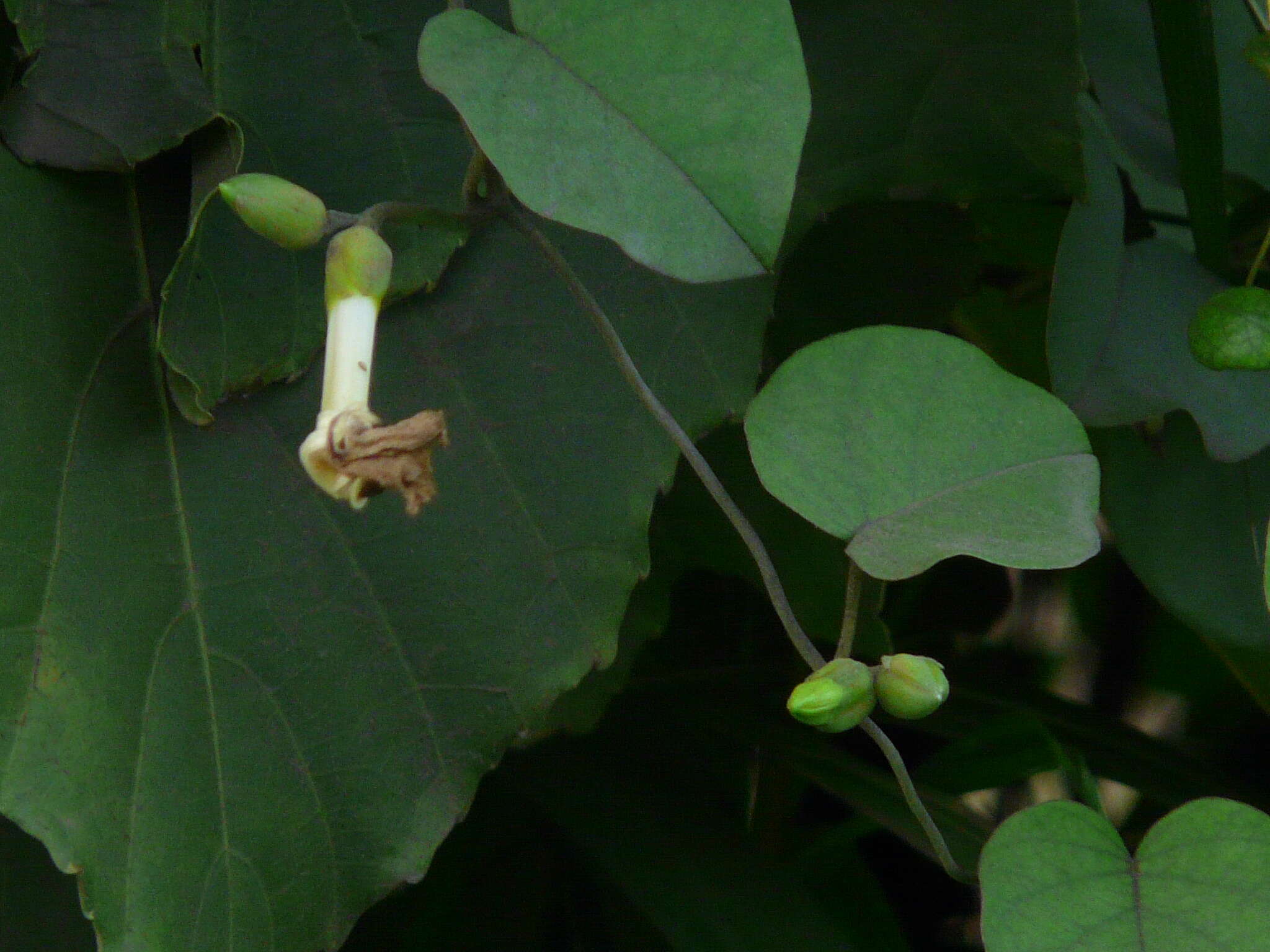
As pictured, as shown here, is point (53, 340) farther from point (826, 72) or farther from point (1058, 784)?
point (1058, 784)

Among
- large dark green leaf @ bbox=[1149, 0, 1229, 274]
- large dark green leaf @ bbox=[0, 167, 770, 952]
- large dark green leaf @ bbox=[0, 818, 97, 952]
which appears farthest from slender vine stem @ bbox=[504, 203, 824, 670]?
large dark green leaf @ bbox=[0, 818, 97, 952]

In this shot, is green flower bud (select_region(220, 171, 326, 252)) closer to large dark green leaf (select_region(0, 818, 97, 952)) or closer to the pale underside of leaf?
the pale underside of leaf

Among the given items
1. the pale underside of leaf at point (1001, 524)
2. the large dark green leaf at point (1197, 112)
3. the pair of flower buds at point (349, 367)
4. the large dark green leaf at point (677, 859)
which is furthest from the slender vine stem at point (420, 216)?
the large dark green leaf at point (677, 859)

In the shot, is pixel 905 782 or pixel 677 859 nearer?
pixel 905 782

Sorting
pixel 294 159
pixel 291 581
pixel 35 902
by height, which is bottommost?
pixel 35 902

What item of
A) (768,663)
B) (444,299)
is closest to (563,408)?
(444,299)

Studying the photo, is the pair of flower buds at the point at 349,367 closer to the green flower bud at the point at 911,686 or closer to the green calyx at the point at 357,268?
the green calyx at the point at 357,268

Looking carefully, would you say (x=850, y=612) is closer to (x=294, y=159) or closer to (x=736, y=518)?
(x=736, y=518)

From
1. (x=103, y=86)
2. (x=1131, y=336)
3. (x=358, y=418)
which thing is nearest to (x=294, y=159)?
(x=103, y=86)
